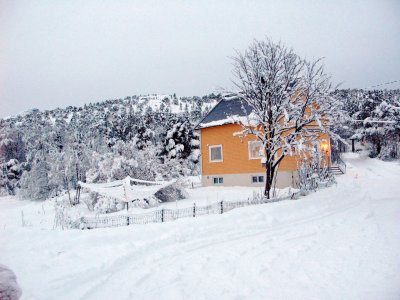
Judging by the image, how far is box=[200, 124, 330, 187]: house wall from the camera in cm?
2039

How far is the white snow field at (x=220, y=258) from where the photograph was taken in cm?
468

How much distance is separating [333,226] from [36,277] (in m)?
7.89

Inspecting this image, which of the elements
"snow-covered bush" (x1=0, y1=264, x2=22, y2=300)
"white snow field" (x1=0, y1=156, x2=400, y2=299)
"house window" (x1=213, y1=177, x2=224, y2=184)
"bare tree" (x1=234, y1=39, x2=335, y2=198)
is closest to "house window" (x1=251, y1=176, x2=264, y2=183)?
"house window" (x1=213, y1=177, x2=224, y2=184)

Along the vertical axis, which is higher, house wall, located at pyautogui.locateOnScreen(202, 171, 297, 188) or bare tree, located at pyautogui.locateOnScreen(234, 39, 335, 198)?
bare tree, located at pyautogui.locateOnScreen(234, 39, 335, 198)

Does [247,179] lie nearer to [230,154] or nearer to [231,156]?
[231,156]

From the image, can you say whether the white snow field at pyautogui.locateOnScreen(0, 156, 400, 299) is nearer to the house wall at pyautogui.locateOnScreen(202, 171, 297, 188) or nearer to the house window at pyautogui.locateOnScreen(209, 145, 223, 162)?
the house wall at pyautogui.locateOnScreen(202, 171, 297, 188)

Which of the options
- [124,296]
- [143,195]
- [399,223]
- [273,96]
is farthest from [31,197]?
[399,223]

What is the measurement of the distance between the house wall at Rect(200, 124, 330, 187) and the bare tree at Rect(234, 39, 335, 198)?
6286 millimetres

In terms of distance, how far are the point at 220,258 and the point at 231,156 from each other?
16918 mm

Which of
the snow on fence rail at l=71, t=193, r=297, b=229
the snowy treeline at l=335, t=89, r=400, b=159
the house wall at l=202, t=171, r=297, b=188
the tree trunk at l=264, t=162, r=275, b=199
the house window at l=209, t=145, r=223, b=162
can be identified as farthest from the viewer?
the snowy treeline at l=335, t=89, r=400, b=159

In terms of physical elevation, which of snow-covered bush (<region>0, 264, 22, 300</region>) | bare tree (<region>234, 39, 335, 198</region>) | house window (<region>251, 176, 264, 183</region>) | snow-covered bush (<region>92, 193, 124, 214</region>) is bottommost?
snow-covered bush (<region>92, 193, 124, 214</region>)

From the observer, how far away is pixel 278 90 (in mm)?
14375

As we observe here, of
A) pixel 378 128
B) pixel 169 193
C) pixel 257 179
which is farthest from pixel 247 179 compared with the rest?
pixel 378 128

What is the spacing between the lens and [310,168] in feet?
58.5
